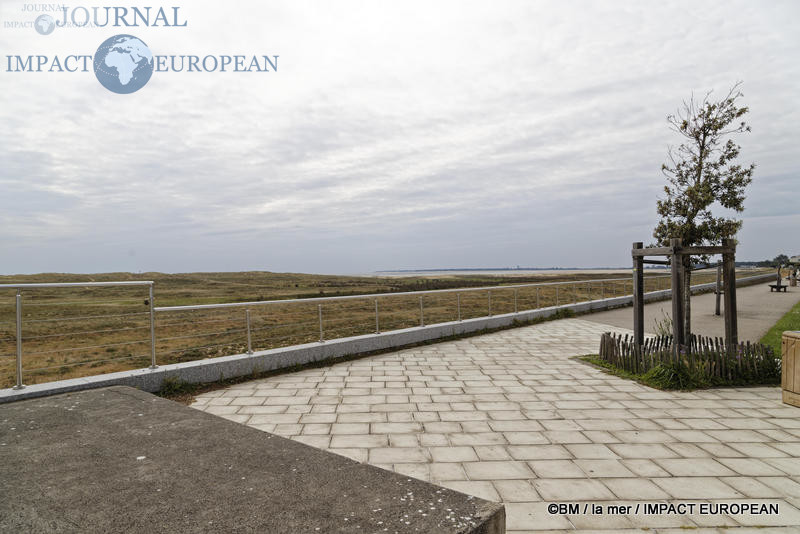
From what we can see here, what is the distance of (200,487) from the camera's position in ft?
7.86

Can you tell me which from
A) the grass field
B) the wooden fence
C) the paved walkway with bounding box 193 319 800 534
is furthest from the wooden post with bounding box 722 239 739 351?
the grass field

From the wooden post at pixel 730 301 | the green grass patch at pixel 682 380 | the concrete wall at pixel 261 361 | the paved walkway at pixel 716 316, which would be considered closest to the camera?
the concrete wall at pixel 261 361

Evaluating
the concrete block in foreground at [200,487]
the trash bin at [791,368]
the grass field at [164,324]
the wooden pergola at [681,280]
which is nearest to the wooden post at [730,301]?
the wooden pergola at [681,280]

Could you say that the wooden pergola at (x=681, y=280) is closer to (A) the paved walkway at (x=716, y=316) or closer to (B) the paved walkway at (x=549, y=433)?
(B) the paved walkway at (x=549, y=433)

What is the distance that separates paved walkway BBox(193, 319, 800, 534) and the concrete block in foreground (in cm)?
84

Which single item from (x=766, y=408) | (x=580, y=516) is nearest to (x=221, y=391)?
(x=580, y=516)

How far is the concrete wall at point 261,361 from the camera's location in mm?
4648

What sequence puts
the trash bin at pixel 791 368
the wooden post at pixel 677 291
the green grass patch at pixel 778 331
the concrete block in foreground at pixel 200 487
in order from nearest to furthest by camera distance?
1. the concrete block in foreground at pixel 200 487
2. the trash bin at pixel 791 368
3. the wooden post at pixel 677 291
4. the green grass patch at pixel 778 331

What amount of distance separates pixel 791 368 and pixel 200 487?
20.7 feet

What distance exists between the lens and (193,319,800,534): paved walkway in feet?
9.71

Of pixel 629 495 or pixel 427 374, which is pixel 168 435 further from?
pixel 427 374

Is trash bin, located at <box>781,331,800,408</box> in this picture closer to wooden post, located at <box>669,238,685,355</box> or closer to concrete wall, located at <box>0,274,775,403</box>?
wooden post, located at <box>669,238,685,355</box>

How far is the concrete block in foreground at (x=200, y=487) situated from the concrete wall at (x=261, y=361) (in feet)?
4.19

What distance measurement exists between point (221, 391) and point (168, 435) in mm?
2577
